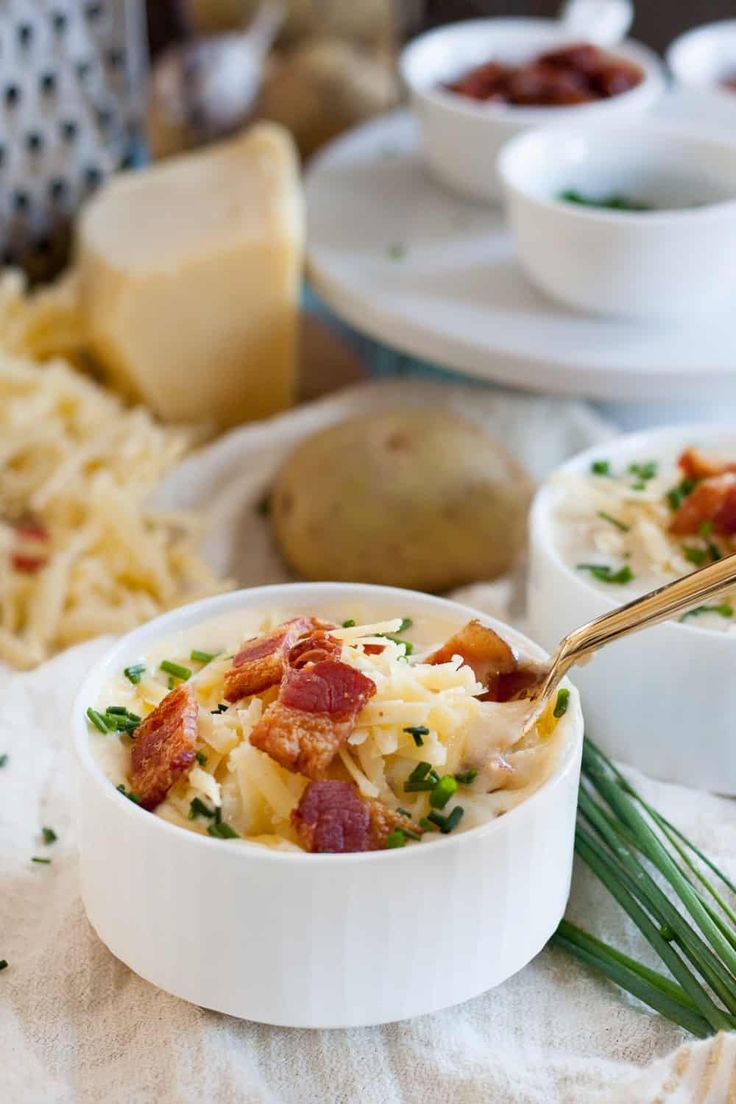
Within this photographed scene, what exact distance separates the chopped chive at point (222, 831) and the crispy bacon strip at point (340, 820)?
44mm

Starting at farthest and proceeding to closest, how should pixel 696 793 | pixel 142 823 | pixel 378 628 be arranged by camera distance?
pixel 696 793 → pixel 378 628 → pixel 142 823

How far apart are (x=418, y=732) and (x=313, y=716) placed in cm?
8

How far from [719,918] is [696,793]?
21cm

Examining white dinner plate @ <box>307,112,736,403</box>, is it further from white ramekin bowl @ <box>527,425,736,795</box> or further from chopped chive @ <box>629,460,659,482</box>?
white ramekin bowl @ <box>527,425,736,795</box>

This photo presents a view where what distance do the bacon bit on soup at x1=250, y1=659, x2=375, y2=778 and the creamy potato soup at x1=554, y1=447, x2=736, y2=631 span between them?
1.34 ft

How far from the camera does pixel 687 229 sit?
74.9 inches

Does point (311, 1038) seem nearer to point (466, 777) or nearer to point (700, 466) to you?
point (466, 777)

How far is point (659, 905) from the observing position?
1.14 metres

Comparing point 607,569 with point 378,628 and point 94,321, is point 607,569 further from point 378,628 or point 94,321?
point 94,321

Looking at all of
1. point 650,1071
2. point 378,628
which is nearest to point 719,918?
point 650,1071

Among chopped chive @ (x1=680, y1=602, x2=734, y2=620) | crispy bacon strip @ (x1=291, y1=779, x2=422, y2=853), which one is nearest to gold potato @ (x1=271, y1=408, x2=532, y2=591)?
chopped chive @ (x1=680, y1=602, x2=734, y2=620)

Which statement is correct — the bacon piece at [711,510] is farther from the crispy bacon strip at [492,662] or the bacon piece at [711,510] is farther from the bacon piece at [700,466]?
the crispy bacon strip at [492,662]

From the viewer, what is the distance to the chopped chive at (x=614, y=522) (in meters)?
1.43

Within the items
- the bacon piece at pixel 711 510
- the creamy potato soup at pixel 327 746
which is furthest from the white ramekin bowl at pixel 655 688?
the creamy potato soup at pixel 327 746
